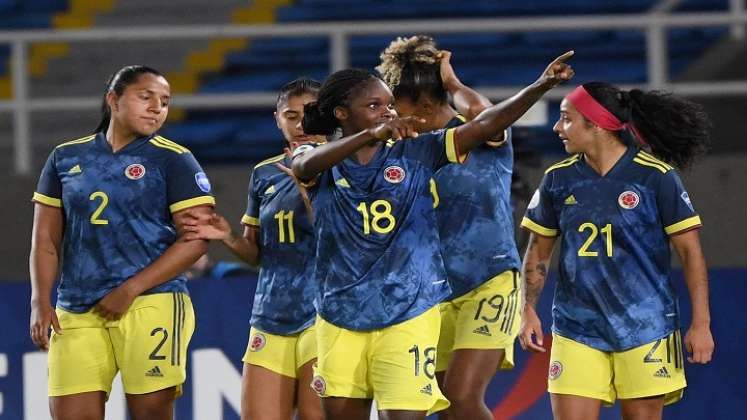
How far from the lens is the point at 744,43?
1107 cm

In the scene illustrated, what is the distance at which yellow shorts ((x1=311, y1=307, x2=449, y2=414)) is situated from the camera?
531cm

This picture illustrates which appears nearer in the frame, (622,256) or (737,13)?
(622,256)

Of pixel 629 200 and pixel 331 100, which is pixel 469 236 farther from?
pixel 331 100

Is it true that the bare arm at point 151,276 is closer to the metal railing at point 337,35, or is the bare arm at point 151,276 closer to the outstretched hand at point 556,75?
the outstretched hand at point 556,75

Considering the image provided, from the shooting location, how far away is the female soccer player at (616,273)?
5.93 meters

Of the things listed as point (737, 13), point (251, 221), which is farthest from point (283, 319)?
point (737, 13)

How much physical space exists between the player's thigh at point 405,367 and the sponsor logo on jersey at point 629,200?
1097mm

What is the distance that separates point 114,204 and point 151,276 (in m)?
0.34

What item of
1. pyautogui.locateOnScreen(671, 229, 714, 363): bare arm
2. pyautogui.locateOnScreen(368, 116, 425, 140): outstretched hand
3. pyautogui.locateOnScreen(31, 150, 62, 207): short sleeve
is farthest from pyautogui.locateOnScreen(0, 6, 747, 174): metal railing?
pyautogui.locateOnScreen(368, 116, 425, 140): outstretched hand

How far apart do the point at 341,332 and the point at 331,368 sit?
0.14m

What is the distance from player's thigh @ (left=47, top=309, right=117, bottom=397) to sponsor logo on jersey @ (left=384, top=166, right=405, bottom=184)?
4.70 ft

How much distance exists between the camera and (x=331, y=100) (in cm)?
558

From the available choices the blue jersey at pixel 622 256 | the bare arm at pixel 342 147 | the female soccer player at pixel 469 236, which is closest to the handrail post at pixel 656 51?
the female soccer player at pixel 469 236

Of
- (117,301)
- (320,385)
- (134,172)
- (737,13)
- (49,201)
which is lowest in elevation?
(320,385)
